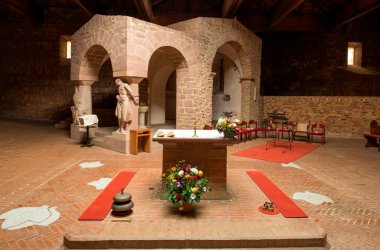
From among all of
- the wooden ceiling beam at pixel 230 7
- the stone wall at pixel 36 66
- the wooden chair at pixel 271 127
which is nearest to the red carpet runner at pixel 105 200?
the wooden chair at pixel 271 127

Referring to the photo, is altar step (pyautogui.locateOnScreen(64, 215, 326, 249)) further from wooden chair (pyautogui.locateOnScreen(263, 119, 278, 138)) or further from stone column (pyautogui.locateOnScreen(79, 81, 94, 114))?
stone column (pyautogui.locateOnScreen(79, 81, 94, 114))

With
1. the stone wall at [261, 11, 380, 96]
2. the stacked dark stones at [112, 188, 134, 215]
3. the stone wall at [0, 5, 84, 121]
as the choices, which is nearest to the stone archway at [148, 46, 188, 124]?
the stone wall at [0, 5, 84, 121]

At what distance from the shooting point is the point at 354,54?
17.5 m

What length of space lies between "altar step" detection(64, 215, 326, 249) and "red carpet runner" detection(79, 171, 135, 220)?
0.21 m

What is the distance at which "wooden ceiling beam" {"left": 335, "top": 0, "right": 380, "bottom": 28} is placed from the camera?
12.0m

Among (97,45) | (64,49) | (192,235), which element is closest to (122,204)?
(192,235)

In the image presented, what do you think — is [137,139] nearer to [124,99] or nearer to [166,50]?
[124,99]

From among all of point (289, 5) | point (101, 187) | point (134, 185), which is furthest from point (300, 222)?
point (289, 5)

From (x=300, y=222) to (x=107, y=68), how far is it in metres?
15.3

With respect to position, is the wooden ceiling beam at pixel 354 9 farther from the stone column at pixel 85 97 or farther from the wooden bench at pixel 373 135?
the stone column at pixel 85 97

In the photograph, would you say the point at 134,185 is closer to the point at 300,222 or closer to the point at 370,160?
the point at 300,222

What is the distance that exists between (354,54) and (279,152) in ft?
39.6

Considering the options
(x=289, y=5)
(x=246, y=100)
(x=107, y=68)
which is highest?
(x=289, y=5)

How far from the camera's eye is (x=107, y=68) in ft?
55.7
